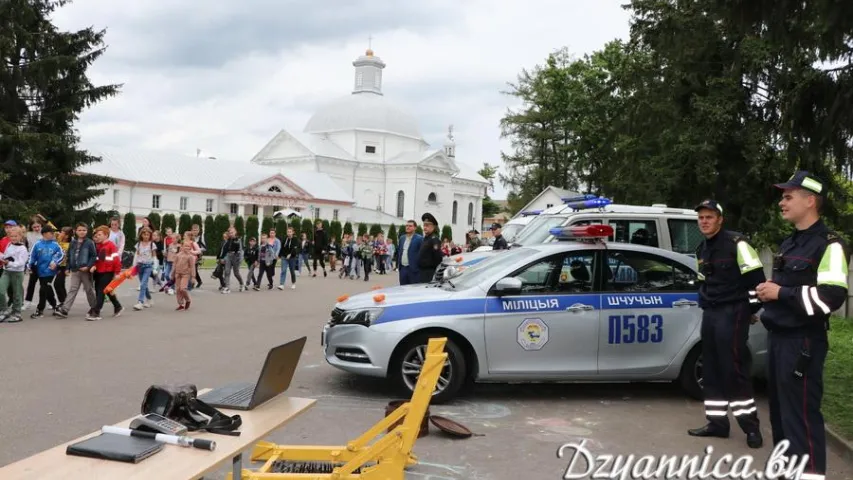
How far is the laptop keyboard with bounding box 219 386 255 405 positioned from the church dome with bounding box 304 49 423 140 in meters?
81.9

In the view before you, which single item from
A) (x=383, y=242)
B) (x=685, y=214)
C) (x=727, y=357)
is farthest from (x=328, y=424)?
(x=383, y=242)

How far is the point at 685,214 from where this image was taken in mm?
11070

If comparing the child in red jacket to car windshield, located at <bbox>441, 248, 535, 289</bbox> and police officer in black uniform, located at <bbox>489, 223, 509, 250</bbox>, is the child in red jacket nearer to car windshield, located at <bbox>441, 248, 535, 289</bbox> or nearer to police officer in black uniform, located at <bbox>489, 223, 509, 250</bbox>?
police officer in black uniform, located at <bbox>489, 223, 509, 250</bbox>

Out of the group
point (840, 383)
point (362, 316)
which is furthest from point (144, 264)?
point (840, 383)

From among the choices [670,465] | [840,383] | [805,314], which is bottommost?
[670,465]

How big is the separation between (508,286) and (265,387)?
11.9 ft

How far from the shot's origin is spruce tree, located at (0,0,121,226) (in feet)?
92.7

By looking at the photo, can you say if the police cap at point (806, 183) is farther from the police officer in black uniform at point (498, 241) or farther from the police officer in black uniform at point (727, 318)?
the police officer in black uniform at point (498, 241)

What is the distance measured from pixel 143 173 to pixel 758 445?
5949 cm

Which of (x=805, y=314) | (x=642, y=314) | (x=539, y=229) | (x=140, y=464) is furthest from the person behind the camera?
(x=539, y=229)

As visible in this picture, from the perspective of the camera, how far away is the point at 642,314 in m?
7.63

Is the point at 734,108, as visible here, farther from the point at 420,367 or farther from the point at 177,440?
the point at 177,440

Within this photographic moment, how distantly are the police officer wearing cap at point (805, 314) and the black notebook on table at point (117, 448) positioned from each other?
3835 millimetres

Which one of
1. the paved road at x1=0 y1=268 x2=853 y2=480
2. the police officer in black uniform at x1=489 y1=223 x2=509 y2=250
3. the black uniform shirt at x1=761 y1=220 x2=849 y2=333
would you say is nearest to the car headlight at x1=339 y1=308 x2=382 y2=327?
the paved road at x1=0 y1=268 x2=853 y2=480
